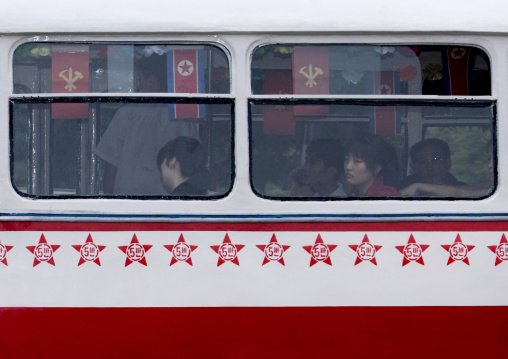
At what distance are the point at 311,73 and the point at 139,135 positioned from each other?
37.7 inches

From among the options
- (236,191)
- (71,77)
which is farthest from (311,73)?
(71,77)

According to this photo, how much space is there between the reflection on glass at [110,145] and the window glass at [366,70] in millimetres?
336

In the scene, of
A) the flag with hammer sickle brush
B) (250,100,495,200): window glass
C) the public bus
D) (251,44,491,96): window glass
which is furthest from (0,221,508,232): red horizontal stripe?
(251,44,491,96): window glass

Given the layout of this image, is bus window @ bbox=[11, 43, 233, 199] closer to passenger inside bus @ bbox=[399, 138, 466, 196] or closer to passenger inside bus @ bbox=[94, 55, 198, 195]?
passenger inside bus @ bbox=[94, 55, 198, 195]

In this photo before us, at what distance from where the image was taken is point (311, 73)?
4.22m

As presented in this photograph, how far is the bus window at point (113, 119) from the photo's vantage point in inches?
165

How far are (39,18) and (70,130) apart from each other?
61cm

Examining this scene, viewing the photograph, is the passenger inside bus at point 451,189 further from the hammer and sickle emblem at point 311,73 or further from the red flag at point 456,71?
the hammer and sickle emblem at point 311,73

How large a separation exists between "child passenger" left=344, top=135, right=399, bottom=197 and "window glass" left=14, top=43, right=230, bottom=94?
750 mm

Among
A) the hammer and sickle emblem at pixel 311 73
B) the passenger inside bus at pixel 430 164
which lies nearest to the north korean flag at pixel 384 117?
the passenger inside bus at pixel 430 164
